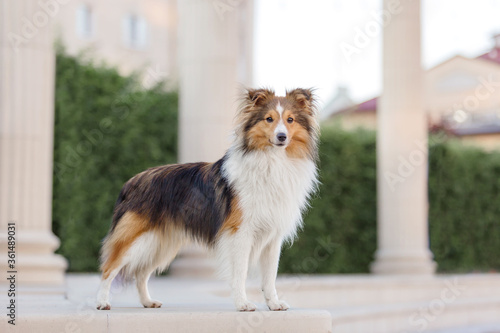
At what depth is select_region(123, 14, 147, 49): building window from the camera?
29.8 meters

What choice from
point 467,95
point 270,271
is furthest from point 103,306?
point 467,95

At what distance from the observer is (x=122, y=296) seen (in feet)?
21.1

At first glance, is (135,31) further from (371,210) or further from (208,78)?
(208,78)

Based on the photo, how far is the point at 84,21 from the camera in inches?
1121

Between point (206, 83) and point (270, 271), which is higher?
point (206, 83)

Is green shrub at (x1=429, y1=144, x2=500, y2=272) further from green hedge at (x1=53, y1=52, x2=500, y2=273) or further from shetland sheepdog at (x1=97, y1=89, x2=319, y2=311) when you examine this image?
shetland sheepdog at (x1=97, y1=89, x2=319, y2=311)

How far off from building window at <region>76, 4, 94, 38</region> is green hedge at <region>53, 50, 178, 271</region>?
18079mm

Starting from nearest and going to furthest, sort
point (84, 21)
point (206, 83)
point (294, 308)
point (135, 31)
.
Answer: point (294, 308), point (206, 83), point (84, 21), point (135, 31)

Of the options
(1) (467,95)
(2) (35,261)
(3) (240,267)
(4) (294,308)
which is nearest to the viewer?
(3) (240,267)

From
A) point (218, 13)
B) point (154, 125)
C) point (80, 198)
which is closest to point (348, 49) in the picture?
point (218, 13)

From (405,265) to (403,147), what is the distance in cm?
207

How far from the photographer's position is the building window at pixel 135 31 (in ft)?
97.7

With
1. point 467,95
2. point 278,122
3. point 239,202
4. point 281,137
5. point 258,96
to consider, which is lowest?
point 239,202

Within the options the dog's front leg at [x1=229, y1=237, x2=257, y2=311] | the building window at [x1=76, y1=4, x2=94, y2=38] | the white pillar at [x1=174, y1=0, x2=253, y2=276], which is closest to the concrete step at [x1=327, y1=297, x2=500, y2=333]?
the white pillar at [x1=174, y1=0, x2=253, y2=276]
